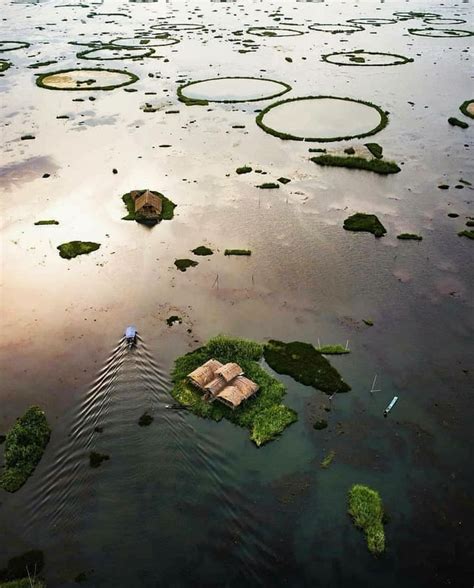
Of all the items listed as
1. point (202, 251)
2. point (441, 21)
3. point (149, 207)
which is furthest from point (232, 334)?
point (441, 21)

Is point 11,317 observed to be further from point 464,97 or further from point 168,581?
point 464,97

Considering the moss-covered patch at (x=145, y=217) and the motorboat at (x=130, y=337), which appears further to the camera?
the moss-covered patch at (x=145, y=217)

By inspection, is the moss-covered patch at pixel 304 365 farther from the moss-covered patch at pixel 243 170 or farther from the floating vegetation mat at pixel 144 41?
the floating vegetation mat at pixel 144 41

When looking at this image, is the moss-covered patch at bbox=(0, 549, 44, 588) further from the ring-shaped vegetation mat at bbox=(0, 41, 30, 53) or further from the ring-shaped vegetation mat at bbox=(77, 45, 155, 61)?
the ring-shaped vegetation mat at bbox=(0, 41, 30, 53)

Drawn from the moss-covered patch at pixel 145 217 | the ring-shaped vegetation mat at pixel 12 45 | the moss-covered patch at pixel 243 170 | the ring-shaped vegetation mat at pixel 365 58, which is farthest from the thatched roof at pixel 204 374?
the ring-shaped vegetation mat at pixel 12 45

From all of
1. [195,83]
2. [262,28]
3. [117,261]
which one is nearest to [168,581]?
[117,261]

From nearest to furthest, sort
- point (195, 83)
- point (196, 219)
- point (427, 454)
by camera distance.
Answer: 1. point (427, 454)
2. point (196, 219)
3. point (195, 83)

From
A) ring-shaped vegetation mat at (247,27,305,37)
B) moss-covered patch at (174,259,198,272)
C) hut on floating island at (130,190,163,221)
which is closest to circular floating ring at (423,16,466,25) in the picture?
ring-shaped vegetation mat at (247,27,305,37)
